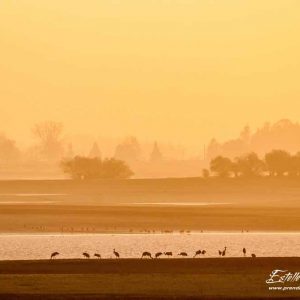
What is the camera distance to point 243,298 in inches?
2283

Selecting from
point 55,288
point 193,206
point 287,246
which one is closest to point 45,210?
point 193,206

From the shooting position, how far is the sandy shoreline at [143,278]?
197ft

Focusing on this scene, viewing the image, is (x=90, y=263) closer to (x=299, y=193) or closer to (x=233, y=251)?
(x=233, y=251)

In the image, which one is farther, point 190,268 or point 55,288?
point 190,268

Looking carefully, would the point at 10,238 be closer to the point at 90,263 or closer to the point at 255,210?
the point at 255,210

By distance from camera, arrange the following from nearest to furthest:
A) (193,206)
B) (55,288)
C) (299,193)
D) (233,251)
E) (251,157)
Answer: (55,288) → (233,251) → (193,206) → (299,193) → (251,157)

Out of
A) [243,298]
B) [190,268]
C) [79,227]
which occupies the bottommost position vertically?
[243,298]

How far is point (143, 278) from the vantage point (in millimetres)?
69500

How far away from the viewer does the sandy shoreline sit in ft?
197

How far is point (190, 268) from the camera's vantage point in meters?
76.9

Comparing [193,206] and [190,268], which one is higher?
[193,206]

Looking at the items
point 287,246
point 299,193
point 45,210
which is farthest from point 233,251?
point 299,193

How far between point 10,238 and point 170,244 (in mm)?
32883

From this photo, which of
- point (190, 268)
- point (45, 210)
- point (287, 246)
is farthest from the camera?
point (45, 210)
